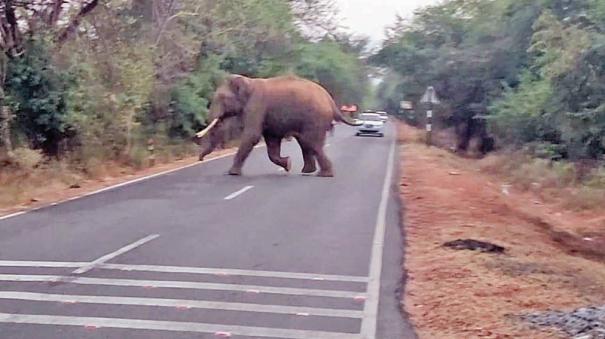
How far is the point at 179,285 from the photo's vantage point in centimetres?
964

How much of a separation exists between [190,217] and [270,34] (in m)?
27.8

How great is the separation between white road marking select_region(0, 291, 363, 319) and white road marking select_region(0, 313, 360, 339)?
629mm

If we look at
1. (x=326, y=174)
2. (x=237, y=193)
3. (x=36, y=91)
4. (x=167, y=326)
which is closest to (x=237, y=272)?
(x=167, y=326)

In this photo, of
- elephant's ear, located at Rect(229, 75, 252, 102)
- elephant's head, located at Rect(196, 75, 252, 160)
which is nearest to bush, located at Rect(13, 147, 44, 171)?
elephant's head, located at Rect(196, 75, 252, 160)

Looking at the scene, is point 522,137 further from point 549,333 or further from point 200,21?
point 549,333

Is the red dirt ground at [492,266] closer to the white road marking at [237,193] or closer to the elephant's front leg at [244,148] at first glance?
the white road marking at [237,193]

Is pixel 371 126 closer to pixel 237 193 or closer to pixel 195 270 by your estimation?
pixel 237 193

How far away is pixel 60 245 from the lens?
39.8ft

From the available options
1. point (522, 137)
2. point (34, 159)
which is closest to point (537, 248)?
point (34, 159)

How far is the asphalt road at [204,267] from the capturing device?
805cm

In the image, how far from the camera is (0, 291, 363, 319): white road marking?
337 inches

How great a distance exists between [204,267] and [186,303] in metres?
1.93

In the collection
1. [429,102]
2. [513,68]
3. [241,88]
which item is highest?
[513,68]

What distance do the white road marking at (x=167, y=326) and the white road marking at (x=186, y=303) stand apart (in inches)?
24.8
